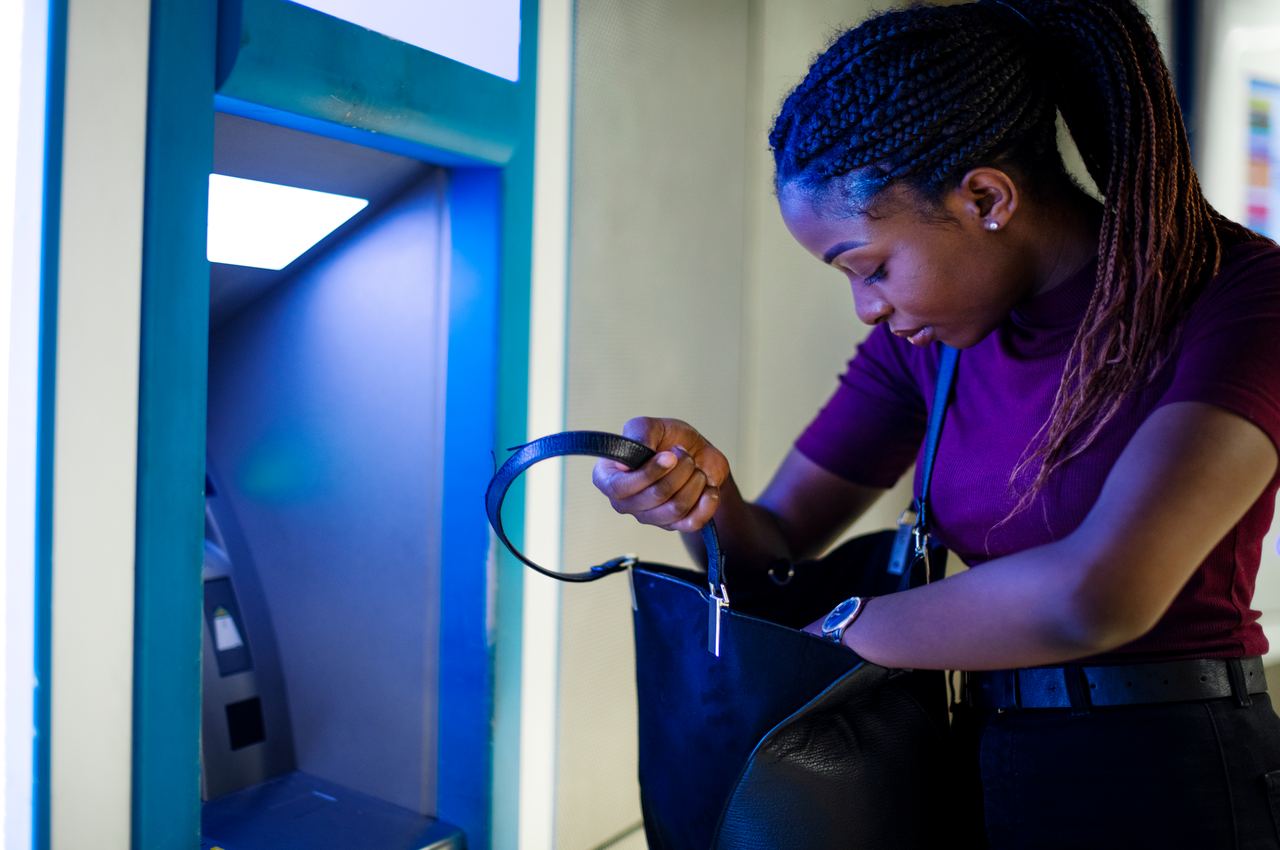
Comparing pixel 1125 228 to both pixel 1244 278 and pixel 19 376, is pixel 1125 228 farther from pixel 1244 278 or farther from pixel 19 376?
pixel 19 376

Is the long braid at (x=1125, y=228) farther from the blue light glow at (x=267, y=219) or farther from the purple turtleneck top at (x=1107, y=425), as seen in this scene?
the blue light glow at (x=267, y=219)

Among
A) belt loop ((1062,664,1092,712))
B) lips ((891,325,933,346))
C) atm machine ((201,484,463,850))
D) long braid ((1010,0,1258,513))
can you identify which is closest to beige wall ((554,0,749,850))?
atm machine ((201,484,463,850))

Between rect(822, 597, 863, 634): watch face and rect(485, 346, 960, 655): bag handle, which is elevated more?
rect(485, 346, 960, 655): bag handle

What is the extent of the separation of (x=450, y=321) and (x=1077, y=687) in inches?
34.8

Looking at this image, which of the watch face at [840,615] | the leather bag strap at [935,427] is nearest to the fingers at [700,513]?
the watch face at [840,615]

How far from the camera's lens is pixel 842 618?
1.07 meters

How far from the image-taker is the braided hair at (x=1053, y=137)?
1.07 metres

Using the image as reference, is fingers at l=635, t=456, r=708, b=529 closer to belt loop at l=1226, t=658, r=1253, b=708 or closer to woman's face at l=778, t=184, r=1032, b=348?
woman's face at l=778, t=184, r=1032, b=348

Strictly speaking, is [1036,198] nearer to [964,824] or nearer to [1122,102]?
[1122,102]

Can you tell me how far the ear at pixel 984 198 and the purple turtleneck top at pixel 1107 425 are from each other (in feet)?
0.35

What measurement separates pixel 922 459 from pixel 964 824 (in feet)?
1.31

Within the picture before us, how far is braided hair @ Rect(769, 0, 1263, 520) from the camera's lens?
3.50 feet

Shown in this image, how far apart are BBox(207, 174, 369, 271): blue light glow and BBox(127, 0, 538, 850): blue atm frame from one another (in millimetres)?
145

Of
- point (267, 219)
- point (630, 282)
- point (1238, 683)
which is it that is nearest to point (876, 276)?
point (1238, 683)
